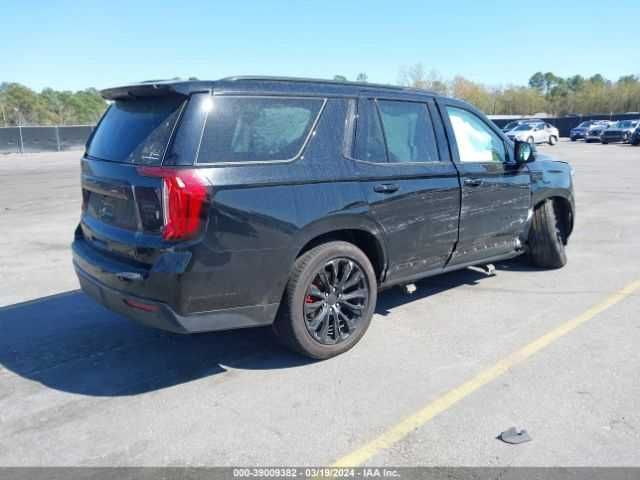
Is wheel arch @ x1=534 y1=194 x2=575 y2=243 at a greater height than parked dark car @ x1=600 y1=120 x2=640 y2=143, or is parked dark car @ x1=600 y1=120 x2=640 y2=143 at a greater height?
parked dark car @ x1=600 y1=120 x2=640 y2=143

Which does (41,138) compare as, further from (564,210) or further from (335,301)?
(335,301)

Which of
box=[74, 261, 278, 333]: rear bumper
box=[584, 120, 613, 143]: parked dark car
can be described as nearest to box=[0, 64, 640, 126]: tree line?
box=[584, 120, 613, 143]: parked dark car

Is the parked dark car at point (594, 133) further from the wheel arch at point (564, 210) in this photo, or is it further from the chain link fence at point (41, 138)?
the wheel arch at point (564, 210)

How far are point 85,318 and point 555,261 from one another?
4.99 meters


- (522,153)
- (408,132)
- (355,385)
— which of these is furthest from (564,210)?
(355,385)

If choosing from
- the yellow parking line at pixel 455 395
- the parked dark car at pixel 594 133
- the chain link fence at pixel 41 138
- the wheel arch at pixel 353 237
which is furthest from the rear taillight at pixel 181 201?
the parked dark car at pixel 594 133

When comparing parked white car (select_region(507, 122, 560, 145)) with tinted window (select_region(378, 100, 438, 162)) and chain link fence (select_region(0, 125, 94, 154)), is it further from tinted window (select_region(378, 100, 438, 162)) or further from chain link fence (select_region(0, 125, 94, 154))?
tinted window (select_region(378, 100, 438, 162))

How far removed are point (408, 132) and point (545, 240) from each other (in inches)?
97.6

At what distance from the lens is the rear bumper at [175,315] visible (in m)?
3.52

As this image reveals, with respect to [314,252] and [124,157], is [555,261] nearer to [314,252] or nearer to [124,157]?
[314,252]

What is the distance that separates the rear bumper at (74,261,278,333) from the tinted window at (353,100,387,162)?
1366 mm

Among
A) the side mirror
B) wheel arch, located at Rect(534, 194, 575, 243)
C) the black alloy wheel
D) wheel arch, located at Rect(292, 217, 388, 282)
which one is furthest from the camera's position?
wheel arch, located at Rect(534, 194, 575, 243)

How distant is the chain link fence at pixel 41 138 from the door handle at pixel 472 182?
3621cm

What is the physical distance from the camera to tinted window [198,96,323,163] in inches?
141
